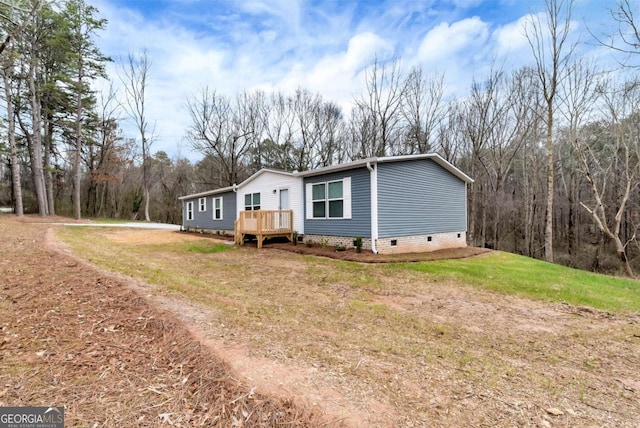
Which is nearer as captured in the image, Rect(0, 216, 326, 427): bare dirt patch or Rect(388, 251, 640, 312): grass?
Rect(0, 216, 326, 427): bare dirt patch

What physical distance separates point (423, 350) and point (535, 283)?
5.63 meters

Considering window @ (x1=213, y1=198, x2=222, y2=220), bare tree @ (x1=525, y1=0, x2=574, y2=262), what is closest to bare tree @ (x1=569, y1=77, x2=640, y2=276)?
bare tree @ (x1=525, y1=0, x2=574, y2=262)

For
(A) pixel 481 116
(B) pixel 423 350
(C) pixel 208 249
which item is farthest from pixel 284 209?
(A) pixel 481 116

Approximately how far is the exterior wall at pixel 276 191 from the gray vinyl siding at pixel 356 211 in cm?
146

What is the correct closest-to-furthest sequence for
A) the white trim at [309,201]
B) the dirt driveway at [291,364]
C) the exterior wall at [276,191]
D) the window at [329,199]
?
the dirt driveway at [291,364] < the window at [329,199] < the white trim at [309,201] < the exterior wall at [276,191]

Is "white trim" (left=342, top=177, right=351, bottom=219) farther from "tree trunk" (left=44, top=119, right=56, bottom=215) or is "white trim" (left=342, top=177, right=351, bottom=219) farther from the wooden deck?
"tree trunk" (left=44, top=119, right=56, bottom=215)

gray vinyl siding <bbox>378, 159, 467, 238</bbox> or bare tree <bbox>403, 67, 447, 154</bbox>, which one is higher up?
bare tree <bbox>403, 67, 447, 154</bbox>

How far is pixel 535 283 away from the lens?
7.21 m

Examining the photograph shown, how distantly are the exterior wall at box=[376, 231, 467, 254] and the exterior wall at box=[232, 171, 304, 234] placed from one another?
3868mm

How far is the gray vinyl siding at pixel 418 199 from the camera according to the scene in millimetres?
10430

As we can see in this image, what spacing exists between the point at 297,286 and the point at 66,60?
1063 inches

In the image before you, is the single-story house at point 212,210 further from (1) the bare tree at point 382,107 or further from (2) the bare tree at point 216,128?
(1) the bare tree at point 382,107

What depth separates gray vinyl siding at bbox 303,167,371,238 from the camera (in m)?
10.3

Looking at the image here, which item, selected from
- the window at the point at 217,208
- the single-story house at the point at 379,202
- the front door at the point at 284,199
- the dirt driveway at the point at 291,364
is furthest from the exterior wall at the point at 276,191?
the dirt driveway at the point at 291,364
